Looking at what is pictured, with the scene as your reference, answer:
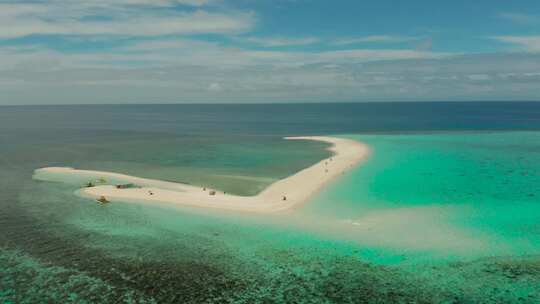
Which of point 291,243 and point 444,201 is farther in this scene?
point 444,201

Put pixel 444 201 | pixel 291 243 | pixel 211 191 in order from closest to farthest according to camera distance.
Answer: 1. pixel 291 243
2. pixel 444 201
3. pixel 211 191

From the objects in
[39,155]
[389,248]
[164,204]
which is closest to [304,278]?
[389,248]

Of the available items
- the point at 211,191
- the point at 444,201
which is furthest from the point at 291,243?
the point at 444,201

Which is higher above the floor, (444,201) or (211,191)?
(444,201)

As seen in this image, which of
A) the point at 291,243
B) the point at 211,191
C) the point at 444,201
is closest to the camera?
the point at 291,243

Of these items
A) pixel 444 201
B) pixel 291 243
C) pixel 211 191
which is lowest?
pixel 291 243

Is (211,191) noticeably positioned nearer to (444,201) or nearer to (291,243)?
(291,243)

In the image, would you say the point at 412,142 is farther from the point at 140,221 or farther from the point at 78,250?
the point at 78,250

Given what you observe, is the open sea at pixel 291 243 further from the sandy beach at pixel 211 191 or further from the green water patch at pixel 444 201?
the sandy beach at pixel 211 191
